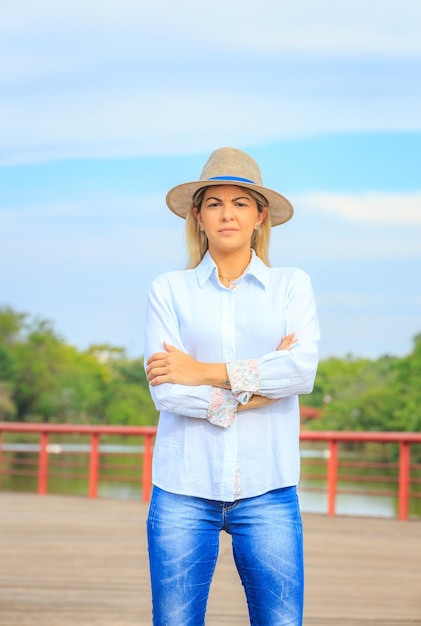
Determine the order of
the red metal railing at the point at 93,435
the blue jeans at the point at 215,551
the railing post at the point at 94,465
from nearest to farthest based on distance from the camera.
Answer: the blue jeans at the point at 215,551 < the red metal railing at the point at 93,435 < the railing post at the point at 94,465

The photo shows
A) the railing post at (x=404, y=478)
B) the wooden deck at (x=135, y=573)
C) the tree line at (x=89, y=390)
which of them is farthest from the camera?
the tree line at (x=89, y=390)

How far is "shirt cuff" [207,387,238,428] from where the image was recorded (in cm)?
217

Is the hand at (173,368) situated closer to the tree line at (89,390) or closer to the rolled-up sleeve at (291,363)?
the rolled-up sleeve at (291,363)

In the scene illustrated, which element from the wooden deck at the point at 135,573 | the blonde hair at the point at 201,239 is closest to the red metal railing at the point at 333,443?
the wooden deck at the point at 135,573

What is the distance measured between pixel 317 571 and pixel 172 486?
11.7ft

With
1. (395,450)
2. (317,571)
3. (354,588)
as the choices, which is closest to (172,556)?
(354,588)

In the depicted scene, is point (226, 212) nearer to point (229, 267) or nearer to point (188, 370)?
point (229, 267)

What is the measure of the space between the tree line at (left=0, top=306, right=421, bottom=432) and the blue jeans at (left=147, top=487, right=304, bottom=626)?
51996 mm

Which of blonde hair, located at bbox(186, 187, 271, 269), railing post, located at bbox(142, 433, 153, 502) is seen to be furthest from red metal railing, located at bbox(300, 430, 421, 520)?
blonde hair, located at bbox(186, 187, 271, 269)

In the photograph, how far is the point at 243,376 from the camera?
7.14 feet

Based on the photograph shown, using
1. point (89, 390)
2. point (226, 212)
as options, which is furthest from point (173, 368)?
point (89, 390)

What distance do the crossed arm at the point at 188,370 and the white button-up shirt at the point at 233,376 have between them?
1cm

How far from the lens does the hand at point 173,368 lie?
7.27 ft

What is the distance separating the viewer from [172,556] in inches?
85.0
